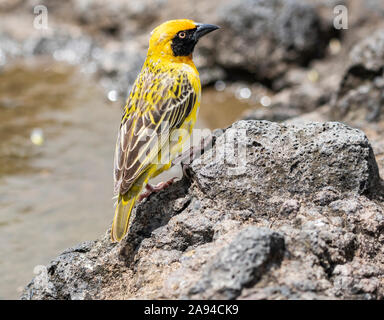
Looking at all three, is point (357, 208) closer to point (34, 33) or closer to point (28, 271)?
point (28, 271)

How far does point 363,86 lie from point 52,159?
13.8 feet

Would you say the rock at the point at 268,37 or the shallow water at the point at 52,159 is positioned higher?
the rock at the point at 268,37

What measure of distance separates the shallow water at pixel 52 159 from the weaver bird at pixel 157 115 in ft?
6.44

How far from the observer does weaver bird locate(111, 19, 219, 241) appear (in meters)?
3.79

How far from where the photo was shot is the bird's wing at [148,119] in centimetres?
387

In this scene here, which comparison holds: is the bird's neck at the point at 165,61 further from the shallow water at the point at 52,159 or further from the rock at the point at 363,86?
the rock at the point at 363,86

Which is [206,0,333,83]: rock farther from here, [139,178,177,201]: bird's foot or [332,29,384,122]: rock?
[139,178,177,201]: bird's foot

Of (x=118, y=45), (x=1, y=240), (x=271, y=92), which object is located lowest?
(x=1, y=240)

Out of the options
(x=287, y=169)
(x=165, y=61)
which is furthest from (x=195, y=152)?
(x=165, y=61)

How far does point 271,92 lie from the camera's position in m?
9.66

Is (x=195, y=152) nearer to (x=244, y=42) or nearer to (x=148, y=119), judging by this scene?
(x=148, y=119)

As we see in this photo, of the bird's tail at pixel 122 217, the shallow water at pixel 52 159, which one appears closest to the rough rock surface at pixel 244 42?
the shallow water at pixel 52 159
